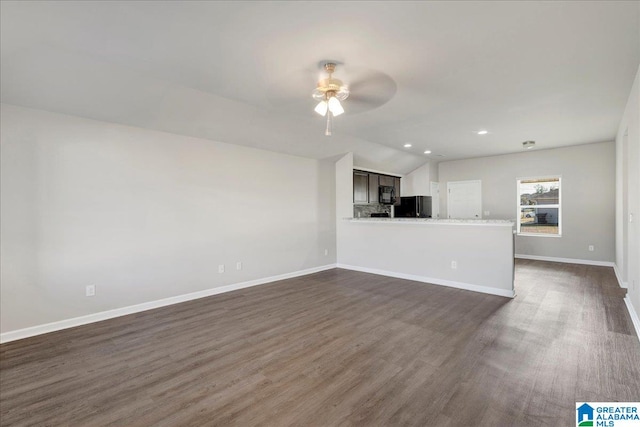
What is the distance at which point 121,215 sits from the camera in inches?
140

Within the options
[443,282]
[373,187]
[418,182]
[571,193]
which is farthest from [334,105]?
[571,193]

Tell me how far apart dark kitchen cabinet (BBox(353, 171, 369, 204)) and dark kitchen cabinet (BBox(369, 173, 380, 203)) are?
121 millimetres

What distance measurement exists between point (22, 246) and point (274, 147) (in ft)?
11.1

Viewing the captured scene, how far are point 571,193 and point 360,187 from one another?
14.8 ft

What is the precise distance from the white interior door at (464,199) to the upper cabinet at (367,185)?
1.94 metres

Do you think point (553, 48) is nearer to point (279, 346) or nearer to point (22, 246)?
point (279, 346)

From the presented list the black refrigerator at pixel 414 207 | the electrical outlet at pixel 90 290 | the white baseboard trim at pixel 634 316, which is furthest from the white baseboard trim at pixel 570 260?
the electrical outlet at pixel 90 290

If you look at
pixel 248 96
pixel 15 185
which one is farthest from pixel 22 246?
pixel 248 96

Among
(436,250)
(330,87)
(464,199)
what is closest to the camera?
(330,87)

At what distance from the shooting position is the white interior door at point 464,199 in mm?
7449

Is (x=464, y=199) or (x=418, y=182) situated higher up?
(x=418, y=182)

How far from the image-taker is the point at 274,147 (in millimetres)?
4973

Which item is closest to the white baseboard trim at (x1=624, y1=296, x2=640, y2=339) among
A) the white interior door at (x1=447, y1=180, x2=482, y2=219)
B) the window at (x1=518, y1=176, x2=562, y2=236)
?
the window at (x1=518, y1=176, x2=562, y2=236)

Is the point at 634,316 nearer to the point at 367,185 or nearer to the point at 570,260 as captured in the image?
the point at 570,260
